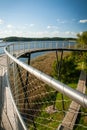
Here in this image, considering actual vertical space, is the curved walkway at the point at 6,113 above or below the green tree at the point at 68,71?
above

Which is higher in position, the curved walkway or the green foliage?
the curved walkway

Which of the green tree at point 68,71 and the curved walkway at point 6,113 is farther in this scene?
the green tree at point 68,71

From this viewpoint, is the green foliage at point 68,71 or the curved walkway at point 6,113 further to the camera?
the green foliage at point 68,71

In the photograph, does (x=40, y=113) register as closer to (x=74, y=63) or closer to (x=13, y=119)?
(x=74, y=63)

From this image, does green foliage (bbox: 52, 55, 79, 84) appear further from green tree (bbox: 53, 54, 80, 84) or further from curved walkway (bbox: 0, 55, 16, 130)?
curved walkway (bbox: 0, 55, 16, 130)

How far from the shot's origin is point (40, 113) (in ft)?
54.6

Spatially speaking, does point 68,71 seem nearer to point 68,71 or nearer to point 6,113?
point 68,71

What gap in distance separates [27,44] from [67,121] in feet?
31.9

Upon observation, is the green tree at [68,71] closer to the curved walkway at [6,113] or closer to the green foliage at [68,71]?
the green foliage at [68,71]

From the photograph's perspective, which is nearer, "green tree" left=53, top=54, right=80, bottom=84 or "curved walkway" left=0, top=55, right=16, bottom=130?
"curved walkway" left=0, top=55, right=16, bottom=130

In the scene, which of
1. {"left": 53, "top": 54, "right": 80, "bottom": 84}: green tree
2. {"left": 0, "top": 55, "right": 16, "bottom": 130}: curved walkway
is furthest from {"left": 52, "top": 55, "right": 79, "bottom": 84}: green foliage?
{"left": 0, "top": 55, "right": 16, "bottom": 130}: curved walkway

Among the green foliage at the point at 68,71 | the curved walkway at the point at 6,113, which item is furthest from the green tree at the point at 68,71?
the curved walkway at the point at 6,113

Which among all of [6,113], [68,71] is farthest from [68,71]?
[6,113]

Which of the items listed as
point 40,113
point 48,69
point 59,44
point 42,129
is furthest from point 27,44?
point 48,69
